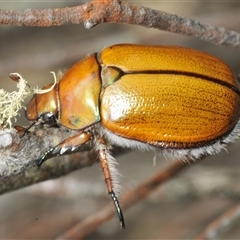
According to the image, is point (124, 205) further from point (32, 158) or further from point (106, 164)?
point (32, 158)

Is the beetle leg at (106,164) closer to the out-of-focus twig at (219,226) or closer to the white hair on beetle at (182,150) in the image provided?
the white hair on beetle at (182,150)

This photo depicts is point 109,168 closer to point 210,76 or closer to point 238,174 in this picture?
point 210,76

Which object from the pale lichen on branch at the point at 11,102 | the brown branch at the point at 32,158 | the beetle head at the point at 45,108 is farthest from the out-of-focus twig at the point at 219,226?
the pale lichen on branch at the point at 11,102

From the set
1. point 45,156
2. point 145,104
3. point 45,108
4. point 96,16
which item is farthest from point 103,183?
point 96,16

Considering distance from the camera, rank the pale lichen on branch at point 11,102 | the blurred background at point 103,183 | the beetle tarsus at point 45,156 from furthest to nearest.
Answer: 1. the blurred background at point 103,183
2. the pale lichen on branch at point 11,102
3. the beetle tarsus at point 45,156

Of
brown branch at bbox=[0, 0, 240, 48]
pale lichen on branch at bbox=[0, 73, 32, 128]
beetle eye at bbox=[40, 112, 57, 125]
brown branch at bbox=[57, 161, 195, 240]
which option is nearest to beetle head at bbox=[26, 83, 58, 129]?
beetle eye at bbox=[40, 112, 57, 125]

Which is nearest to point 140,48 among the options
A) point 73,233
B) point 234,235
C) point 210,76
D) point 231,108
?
point 210,76

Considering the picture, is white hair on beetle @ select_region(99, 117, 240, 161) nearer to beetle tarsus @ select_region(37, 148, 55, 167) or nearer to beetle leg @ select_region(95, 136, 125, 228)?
beetle leg @ select_region(95, 136, 125, 228)
